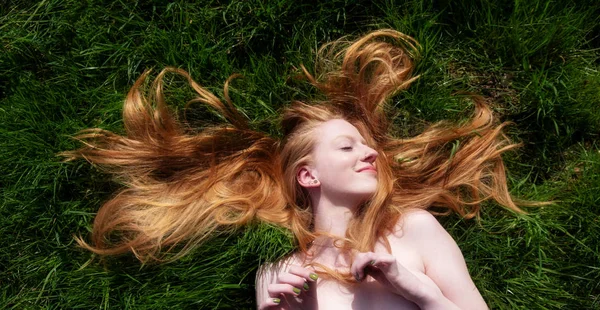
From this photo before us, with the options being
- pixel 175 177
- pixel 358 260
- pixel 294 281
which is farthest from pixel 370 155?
pixel 175 177

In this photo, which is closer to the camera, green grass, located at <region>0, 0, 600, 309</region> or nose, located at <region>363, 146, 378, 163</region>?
nose, located at <region>363, 146, 378, 163</region>

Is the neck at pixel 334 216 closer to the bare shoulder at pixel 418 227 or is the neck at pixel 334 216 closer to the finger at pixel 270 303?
the bare shoulder at pixel 418 227

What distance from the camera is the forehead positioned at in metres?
3.21

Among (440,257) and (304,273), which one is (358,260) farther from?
(440,257)

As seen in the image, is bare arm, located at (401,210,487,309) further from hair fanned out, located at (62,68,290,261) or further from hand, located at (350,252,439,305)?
hair fanned out, located at (62,68,290,261)

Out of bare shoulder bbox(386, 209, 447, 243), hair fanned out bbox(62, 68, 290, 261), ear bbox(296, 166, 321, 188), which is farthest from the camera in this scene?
hair fanned out bbox(62, 68, 290, 261)

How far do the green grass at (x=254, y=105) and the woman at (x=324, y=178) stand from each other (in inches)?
4.2

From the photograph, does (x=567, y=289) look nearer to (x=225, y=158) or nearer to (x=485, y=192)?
(x=485, y=192)

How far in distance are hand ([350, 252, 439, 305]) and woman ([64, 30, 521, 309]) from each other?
0.14 metres

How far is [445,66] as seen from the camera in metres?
3.58

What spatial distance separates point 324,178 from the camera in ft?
10.3

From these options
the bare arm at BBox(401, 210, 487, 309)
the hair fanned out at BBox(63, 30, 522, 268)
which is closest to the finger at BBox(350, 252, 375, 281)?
the bare arm at BBox(401, 210, 487, 309)

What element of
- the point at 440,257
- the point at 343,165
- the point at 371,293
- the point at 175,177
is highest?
the point at 343,165

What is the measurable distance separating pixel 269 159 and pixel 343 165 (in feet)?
1.84
